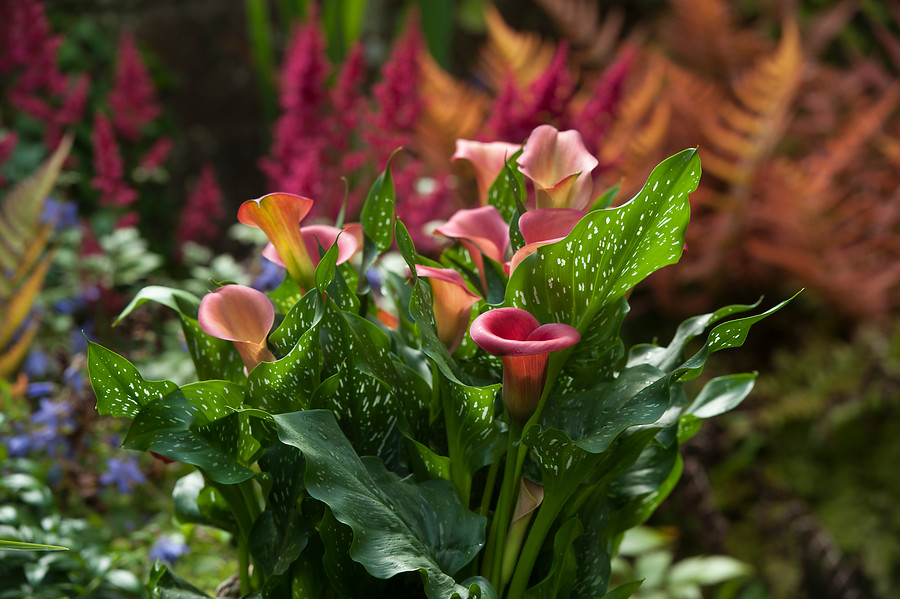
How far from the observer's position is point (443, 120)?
69.6 inches

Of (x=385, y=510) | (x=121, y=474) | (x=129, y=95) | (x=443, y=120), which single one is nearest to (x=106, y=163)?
(x=129, y=95)

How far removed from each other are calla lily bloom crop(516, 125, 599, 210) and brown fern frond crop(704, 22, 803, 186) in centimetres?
146

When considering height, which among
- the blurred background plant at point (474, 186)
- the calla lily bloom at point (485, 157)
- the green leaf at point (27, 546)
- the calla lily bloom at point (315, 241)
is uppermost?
the calla lily bloom at point (485, 157)

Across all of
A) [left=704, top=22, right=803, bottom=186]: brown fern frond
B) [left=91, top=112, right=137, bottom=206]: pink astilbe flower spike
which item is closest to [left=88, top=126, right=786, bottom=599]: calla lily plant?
[left=91, top=112, right=137, bottom=206]: pink astilbe flower spike

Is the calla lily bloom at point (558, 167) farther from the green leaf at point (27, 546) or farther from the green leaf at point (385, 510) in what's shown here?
the green leaf at point (27, 546)

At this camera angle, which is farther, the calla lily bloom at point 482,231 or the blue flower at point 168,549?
the blue flower at point 168,549

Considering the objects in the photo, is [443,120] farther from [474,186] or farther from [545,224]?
[545,224]

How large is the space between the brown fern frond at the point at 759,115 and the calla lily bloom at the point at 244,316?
1.64 meters

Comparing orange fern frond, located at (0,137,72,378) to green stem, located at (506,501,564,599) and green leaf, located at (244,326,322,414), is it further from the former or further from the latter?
green stem, located at (506,501,564,599)

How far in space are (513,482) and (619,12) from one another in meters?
2.99

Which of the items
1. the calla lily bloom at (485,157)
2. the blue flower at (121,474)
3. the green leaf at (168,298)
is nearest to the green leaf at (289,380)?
the green leaf at (168,298)

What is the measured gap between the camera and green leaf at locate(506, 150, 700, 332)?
47cm

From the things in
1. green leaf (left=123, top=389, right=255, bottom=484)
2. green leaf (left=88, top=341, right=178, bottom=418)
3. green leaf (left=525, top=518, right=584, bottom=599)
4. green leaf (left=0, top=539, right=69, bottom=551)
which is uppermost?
green leaf (left=88, top=341, right=178, bottom=418)

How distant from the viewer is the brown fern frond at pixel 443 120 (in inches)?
69.7
